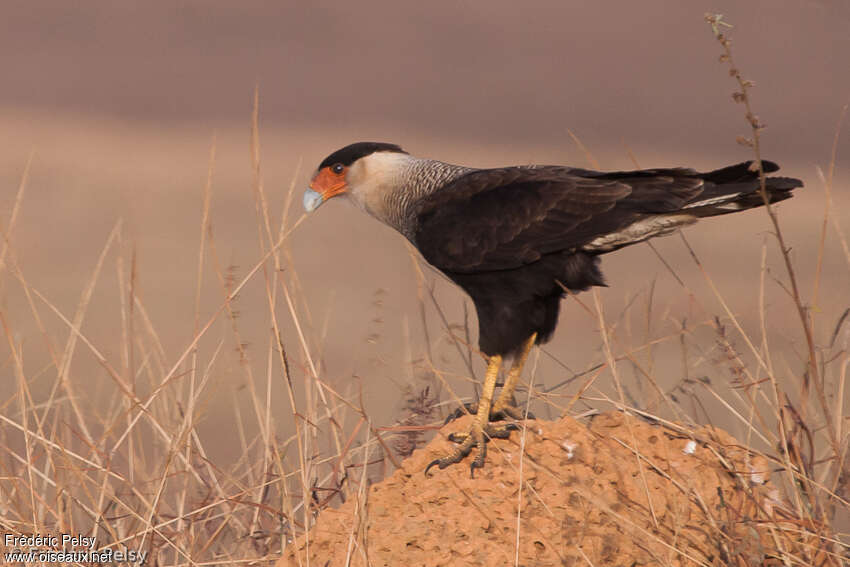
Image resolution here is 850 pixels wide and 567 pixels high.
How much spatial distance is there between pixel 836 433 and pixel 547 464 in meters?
0.95

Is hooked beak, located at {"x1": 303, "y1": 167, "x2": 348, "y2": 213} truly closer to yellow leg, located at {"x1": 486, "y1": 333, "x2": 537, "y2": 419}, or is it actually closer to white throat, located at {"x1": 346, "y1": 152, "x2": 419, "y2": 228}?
white throat, located at {"x1": 346, "y1": 152, "x2": 419, "y2": 228}

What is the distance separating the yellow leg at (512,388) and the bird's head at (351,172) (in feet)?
3.75

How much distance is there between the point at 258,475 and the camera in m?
4.12

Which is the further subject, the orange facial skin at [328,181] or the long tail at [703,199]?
the orange facial skin at [328,181]

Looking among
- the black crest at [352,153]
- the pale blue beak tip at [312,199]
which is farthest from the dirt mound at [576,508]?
the black crest at [352,153]

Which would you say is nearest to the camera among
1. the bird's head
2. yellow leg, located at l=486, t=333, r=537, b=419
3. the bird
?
the bird

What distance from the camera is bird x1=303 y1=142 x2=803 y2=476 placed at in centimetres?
360

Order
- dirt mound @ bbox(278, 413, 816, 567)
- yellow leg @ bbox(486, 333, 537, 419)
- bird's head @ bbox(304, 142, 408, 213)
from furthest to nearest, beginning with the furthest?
bird's head @ bbox(304, 142, 408, 213) → yellow leg @ bbox(486, 333, 537, 419) → dirt mound @ bbox(278, 413, 816, 567)

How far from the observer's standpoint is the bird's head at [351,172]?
4566 millimetres

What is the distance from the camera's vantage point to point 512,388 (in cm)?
406

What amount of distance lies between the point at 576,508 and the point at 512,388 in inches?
43.6

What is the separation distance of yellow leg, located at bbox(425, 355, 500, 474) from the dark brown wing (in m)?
0.43

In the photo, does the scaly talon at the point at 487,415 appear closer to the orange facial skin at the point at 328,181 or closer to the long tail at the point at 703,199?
the long tail at the point at 703,199

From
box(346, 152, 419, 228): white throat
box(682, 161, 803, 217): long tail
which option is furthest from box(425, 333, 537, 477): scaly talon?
box(346, 152, 419, 228): white throat
